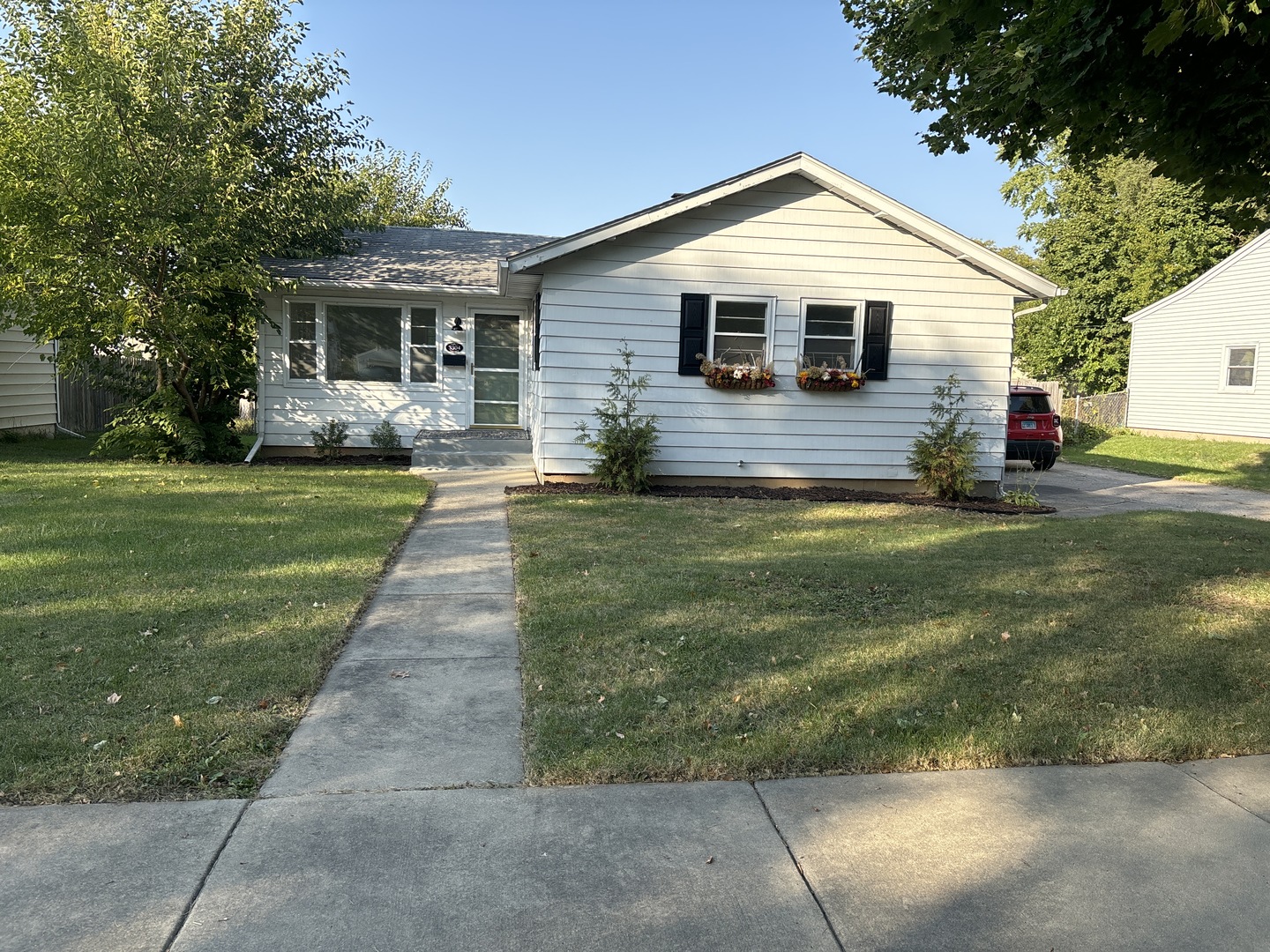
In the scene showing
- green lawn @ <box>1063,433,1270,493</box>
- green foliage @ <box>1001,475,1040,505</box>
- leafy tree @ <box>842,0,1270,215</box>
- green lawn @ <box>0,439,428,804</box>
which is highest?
leafy tree @ <box>842,0,1270,215</box>

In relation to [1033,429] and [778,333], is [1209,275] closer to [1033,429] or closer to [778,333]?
[1033,429]

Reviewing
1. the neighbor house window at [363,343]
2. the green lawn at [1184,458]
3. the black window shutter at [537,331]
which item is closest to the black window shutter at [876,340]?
the black window shutter at [537,331]

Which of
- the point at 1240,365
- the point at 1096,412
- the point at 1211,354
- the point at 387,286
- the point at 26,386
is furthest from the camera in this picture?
the point at 1096,412

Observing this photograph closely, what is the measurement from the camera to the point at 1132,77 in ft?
15.8

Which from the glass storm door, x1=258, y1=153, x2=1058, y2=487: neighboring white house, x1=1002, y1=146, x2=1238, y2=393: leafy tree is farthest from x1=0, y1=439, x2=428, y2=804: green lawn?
x1=1002, y1=146, x2=1238, y2=393: leafy tree

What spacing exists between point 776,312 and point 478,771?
9.38 metres

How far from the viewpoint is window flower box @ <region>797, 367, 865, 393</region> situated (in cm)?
1177

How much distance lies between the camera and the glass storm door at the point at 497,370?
1525cm

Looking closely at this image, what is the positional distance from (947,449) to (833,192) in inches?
150

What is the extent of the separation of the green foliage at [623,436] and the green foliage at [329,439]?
5.29m

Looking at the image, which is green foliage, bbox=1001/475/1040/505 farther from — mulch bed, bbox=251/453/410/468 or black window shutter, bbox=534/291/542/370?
mulch bed, bbox=251/453/410/468

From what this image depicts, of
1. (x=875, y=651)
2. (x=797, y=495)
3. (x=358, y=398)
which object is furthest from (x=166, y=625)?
(x=358, y=398)

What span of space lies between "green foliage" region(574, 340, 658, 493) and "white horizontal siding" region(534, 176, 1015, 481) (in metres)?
0.16

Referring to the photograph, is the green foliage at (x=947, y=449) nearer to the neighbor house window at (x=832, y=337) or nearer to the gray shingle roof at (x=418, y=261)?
the neighbor house window at (x=832, y=337)
